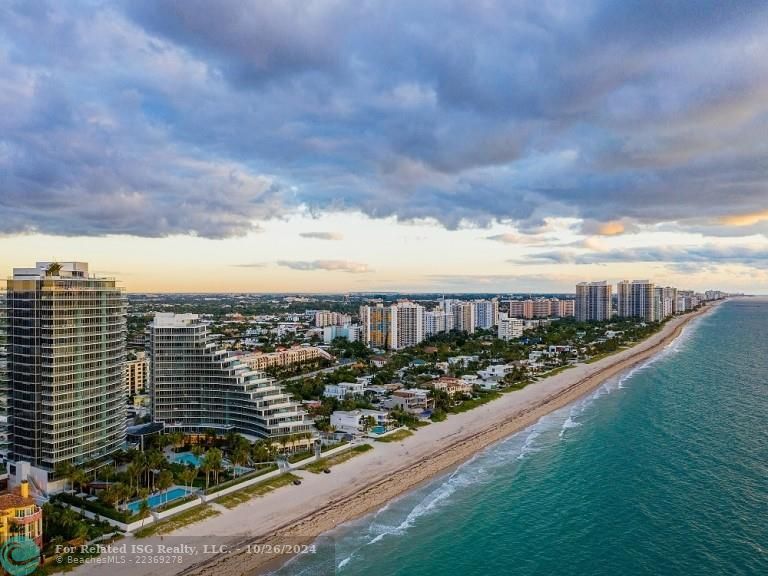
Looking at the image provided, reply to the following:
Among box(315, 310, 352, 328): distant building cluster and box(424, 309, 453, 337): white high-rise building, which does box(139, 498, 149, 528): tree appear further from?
box(315, 310, 352, 328): distant building cluster

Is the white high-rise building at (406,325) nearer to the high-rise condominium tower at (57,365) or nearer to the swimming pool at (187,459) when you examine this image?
the swimming pool at (187,459)

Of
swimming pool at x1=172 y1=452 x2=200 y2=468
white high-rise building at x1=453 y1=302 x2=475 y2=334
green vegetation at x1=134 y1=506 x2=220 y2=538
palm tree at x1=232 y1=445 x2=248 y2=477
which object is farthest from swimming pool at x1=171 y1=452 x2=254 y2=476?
white high-rise building at x1=453 y1=302 x2=475 y2=334

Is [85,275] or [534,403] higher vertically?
[85,275]

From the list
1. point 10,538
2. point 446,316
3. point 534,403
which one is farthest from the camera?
point 446,316

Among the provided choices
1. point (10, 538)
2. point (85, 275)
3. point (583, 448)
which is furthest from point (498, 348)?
point (10, 538)

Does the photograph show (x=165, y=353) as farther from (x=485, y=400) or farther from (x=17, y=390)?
(x=485, y=400)

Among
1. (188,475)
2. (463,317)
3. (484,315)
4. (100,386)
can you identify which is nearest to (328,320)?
(463,317)
